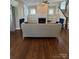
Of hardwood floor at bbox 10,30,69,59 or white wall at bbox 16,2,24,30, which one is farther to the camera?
white wall at bbox 16,2,24,30

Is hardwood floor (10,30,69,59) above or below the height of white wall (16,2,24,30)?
below

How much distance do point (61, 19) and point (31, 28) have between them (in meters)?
Answer: 6.47

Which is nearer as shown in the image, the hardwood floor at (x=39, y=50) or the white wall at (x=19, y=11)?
the hardwood floor at (x=39, y=50)

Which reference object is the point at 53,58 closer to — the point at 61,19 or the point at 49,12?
the point at 61,19

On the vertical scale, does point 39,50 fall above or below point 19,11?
below

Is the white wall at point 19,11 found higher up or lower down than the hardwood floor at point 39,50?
higher up

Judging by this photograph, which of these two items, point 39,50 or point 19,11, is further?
point 19,11
